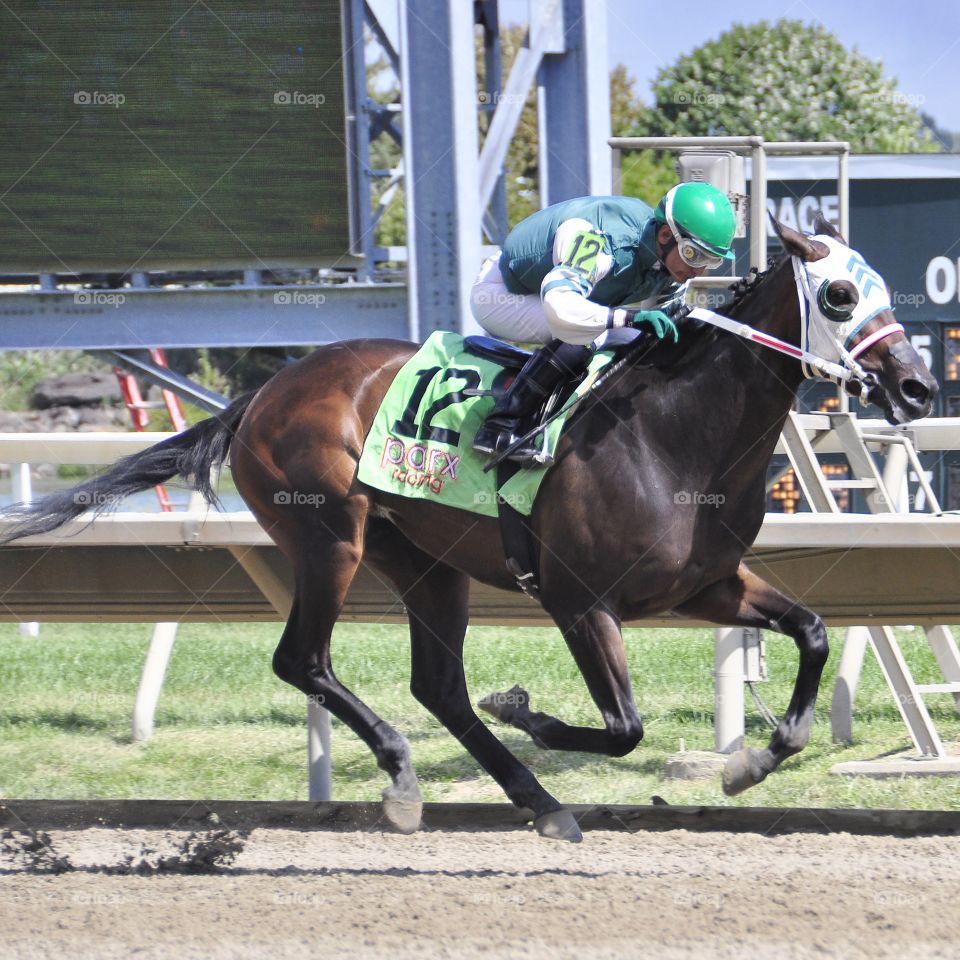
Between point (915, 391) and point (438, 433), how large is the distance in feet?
4.22

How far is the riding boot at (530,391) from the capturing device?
3.76 metres

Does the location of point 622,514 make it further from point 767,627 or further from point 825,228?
point 825,228

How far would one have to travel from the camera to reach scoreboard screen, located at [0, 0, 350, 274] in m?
6.64

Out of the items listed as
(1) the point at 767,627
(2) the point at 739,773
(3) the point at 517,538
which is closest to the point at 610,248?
(3) the point at 517,538

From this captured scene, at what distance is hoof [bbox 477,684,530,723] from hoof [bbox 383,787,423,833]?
41cm

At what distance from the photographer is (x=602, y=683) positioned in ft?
12.0

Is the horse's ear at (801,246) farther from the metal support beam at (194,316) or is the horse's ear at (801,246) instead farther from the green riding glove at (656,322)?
the metal support beam at (194,316)

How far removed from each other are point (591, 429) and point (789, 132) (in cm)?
1968

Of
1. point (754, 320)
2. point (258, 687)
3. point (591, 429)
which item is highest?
point (754, 320)

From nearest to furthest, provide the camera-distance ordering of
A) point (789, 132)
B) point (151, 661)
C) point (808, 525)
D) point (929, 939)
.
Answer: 1. point (929, 939)
2. point (808, 525)
3. point (151, 661)
4. point (789, 132)

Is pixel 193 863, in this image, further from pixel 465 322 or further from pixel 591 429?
pixel 465 322

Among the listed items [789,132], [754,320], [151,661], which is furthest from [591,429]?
[789,132]

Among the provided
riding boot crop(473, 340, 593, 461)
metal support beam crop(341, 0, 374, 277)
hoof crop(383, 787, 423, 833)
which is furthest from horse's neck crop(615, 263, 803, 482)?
metal support beam crop(341, 0, 374, 277)

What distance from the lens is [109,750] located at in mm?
5824
